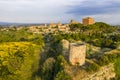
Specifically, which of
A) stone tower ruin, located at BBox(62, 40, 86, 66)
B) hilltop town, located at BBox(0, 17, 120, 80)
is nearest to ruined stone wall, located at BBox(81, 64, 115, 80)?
hilltop town, located at BBox(0, 17, 120, 80)

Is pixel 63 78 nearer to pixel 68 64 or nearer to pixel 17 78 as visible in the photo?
pixel 68 64

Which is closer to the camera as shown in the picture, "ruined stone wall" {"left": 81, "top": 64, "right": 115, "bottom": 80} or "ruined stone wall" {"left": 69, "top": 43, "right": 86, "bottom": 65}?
"ruined stone wall" {"left": 81, "top": 64, "right": 115, "bottom": 80}

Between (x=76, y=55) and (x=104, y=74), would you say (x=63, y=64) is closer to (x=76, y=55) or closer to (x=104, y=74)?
(x=76, y=55)

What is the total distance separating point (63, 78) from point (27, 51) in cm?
1176

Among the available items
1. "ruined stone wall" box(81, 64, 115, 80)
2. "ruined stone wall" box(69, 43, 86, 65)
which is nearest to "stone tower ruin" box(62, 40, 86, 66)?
"ruined stone wall" box(69, 43, 86, 65)

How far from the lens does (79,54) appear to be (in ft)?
79.8

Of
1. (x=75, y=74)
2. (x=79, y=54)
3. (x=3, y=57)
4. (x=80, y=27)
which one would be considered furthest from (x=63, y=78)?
(x=80, y=27)

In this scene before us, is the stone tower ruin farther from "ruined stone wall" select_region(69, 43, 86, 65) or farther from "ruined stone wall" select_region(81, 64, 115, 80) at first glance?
"ruined stone wall" select_region(81, 64, 115, 80)

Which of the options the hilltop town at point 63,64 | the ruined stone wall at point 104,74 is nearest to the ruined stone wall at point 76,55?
the hilltop town at point 63,64

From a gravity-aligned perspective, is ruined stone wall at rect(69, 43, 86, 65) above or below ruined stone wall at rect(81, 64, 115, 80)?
above

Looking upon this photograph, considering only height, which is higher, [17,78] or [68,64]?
[68,64]

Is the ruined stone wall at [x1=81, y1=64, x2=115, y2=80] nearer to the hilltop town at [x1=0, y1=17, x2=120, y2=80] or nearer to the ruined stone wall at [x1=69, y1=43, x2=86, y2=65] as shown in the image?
the hilltop town at [x1=0, y1=17, x2=120, y2=80]

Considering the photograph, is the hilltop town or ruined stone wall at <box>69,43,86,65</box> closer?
the hilltop town

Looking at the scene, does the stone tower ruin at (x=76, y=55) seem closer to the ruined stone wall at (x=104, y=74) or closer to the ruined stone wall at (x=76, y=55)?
the ruined stone wall at (x=76, y=55)
